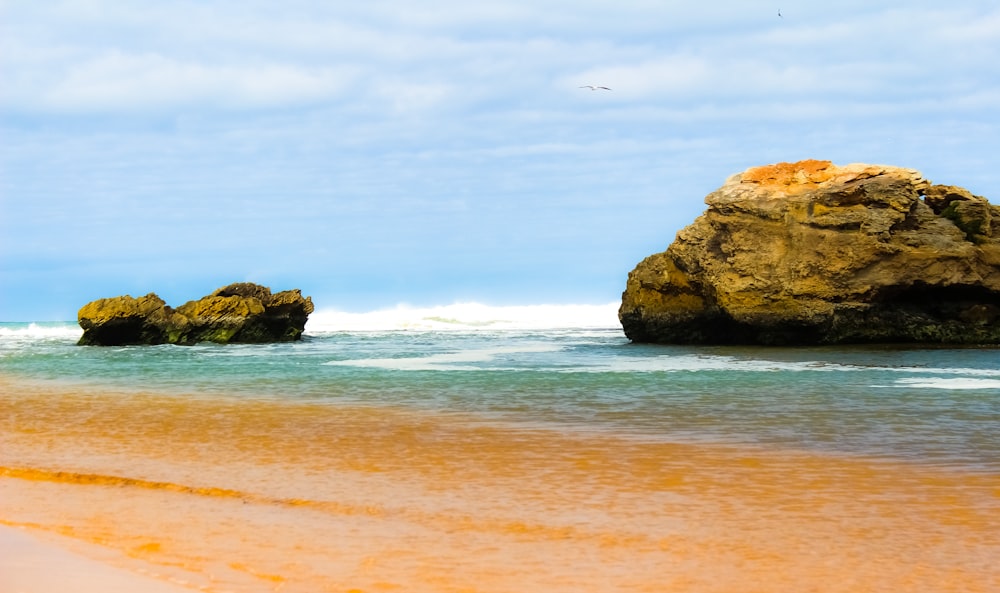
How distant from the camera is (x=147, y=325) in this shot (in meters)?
→ 41.1

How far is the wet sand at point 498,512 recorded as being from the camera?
4527 millimetres

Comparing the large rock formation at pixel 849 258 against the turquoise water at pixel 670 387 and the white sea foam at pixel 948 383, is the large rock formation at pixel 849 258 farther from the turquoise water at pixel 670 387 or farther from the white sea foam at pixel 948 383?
the white sea foam at pixel 948 383

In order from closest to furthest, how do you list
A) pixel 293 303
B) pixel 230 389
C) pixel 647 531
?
1. pixel 647 531
2. pixel 230 389
3. pixel 293 303

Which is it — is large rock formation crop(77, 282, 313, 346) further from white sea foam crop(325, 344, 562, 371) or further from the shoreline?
the shoreline

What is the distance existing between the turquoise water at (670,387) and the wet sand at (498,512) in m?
1.35

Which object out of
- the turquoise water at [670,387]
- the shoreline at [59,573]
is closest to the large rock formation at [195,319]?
the turquoise water at [670,387]

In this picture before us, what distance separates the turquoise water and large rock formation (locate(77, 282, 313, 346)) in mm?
10633

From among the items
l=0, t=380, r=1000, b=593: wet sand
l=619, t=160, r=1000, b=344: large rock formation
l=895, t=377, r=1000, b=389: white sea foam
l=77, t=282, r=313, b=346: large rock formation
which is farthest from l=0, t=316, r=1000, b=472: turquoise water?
l=77, t=282, r=313, b=346: large rock formation

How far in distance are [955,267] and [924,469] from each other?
76.7 ft

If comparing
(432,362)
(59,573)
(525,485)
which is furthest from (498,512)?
(432,362)

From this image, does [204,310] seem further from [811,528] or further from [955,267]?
[811,528]

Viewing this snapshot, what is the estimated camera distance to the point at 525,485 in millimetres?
6973

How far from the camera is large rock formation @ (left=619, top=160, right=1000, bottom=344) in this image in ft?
93.6

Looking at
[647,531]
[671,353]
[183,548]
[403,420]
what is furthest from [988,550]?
[671,353]
